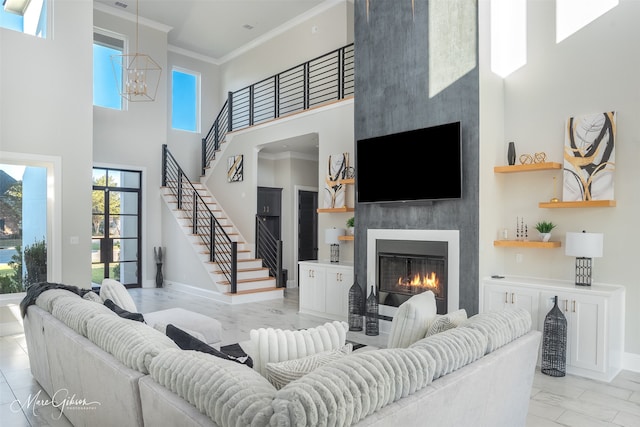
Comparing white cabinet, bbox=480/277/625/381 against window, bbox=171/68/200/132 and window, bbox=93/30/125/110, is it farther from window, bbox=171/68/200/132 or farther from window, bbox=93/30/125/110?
window, bbox=171/68/200/132

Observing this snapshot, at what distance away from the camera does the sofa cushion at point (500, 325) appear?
2168 millimetres

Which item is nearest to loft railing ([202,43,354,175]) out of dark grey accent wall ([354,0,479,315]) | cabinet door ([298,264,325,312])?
dark grey accent wall ([354,0,479,315])

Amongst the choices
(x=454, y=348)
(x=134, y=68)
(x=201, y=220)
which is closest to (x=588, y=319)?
(x=454, y=348)

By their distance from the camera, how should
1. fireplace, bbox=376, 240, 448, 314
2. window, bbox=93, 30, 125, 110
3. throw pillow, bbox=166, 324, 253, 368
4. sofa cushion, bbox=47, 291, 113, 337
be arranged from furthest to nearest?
window, bbox=93, 30, 125, 110 → fireplace, bbox=376, 240, 448, 314 → sofa cushion, bbox=47, 291, 113, 337 → throw pillow, bbox=166, 324, 253, 368

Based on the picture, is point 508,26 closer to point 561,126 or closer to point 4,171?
point 561,126

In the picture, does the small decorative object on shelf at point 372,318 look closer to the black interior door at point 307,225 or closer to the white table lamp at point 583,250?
the white table lamp at point 583,250

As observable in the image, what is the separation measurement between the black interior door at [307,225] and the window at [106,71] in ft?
14.4

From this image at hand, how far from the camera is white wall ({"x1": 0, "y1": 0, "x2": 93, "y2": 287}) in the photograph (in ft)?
18.0

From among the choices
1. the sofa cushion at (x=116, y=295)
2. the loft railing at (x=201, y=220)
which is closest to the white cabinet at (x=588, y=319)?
the sofa cushion at (x=116, y=295)

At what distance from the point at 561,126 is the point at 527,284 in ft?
5.64

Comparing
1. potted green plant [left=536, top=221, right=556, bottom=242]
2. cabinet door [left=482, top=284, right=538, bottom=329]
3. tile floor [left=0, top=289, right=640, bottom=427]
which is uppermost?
potted green plant [left=536, top=221, right=556, bottom=242]

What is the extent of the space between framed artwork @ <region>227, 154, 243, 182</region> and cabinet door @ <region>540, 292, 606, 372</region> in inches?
257

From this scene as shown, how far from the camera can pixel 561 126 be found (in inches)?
177

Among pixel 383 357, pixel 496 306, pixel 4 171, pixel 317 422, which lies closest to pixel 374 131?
pixel 496 306
